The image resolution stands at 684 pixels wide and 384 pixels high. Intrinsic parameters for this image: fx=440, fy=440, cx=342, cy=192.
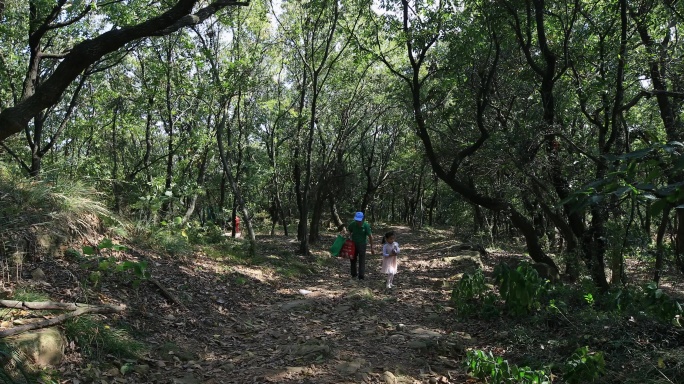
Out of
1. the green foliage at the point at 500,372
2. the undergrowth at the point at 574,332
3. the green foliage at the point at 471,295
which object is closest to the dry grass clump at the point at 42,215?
the green foliage at the point at 500,372

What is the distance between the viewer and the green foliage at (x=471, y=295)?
25.0 ft

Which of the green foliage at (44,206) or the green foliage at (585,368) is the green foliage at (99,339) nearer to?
the green foliage at (44,206)

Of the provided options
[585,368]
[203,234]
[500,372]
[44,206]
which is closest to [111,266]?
[44,206]

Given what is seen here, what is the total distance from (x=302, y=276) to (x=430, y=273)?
13.9 feet

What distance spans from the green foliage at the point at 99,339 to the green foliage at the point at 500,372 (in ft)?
11.7

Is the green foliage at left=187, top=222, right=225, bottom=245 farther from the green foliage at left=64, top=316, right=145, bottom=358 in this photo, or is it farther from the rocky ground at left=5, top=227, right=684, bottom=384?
the green foliage at left=64, top=316, right=145, bottom=358

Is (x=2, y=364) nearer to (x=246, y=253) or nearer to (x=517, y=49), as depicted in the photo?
(x=246, y=253)

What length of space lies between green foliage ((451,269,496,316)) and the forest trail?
36 cm

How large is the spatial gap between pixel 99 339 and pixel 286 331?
103 inches

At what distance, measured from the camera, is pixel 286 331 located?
6477 mm

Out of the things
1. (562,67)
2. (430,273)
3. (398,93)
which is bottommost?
(430,273)

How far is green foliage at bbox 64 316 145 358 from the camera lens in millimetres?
4379

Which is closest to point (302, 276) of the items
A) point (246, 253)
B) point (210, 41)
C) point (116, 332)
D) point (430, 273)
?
point (246, 253)

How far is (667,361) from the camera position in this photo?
4.18 meters
